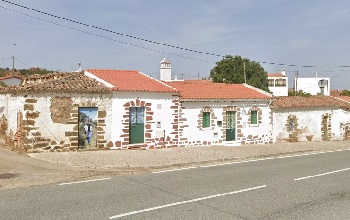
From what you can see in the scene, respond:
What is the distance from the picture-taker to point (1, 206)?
7.93 m

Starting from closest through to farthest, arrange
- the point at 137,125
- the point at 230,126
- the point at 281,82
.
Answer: the point at 137,125 < the point at 230,126 < the point at 281,82

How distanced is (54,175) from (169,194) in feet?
14.9

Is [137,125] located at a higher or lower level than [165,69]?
lower

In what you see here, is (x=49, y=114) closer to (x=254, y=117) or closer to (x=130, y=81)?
(x=130, y=81)

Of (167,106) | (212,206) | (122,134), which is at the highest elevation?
(167,106)

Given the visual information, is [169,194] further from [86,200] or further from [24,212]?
[24,212]

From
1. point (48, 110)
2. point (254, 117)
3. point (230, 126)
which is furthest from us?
point (254, 117)

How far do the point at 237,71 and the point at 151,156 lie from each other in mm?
39372

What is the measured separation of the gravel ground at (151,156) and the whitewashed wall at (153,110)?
116 cm

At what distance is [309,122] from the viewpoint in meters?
27.5

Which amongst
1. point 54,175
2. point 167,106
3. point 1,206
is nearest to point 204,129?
point 167,106

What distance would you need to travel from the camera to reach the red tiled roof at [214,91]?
21.7m

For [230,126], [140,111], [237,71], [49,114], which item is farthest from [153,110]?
[237,71]

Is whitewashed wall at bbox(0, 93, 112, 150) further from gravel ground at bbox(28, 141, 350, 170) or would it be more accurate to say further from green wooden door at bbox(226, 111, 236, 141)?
green wooden door at bbox(226, 111, 236, 141)
